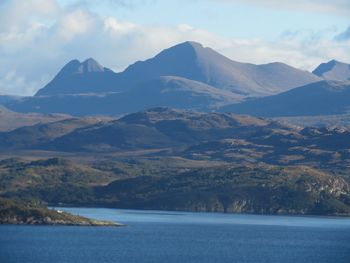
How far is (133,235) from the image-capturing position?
191 m

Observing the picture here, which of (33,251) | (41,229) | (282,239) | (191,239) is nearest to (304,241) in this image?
(282,239)

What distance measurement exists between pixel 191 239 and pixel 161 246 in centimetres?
1893

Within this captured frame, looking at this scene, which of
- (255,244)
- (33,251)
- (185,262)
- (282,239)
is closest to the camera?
(185,262)

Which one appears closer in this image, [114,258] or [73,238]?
[114,258]

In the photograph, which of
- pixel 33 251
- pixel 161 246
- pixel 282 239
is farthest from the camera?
pixel 282 239

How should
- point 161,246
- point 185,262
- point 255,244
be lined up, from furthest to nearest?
point 255,244 < point 161,246 < point 185,262

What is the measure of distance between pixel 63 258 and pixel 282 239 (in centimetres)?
6296

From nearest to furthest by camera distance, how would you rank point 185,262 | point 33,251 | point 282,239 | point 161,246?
point 185,262 → point 33,251 → point 161,246 → point 282,239

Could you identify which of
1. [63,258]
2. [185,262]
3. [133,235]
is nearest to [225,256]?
[185,262]

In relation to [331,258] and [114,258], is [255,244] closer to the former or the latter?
[331,258]

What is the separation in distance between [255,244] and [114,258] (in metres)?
42.6

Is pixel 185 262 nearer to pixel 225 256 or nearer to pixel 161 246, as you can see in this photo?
pixel 225 256

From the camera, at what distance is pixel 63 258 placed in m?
140

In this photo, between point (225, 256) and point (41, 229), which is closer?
point (225, 256)
